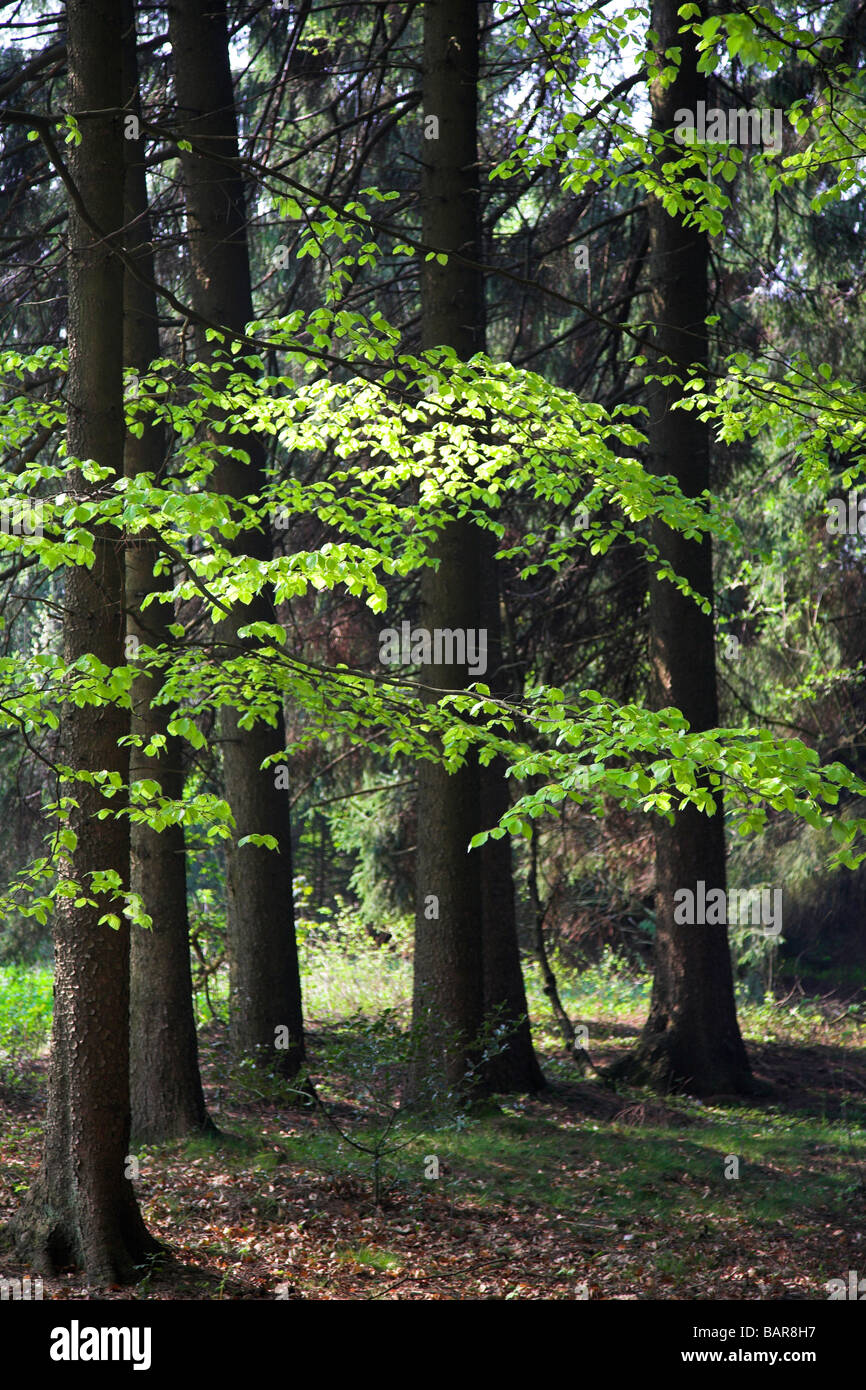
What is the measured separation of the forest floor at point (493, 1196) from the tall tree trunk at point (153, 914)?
35 cm

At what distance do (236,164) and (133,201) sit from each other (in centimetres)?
260

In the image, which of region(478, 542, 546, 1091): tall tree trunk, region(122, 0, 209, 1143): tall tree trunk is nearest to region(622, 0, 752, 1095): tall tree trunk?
region(478, 542, 546, 1091): tall tree trunk

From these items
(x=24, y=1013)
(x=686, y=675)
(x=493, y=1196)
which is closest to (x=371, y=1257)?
(x=493, y=1196)

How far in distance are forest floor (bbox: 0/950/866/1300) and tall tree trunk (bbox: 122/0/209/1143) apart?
35 centimetres

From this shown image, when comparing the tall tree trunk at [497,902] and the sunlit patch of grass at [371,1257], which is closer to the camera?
the sunlit patch of grass at [371,1257]

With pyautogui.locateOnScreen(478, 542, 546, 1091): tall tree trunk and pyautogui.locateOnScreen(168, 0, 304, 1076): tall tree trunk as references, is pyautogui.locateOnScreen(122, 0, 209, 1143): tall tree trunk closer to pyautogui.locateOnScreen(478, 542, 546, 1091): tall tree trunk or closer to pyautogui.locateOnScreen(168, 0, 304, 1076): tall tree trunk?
pyautogui.locateOnScreen(168, 0, 304, 1076): tall tree trunk

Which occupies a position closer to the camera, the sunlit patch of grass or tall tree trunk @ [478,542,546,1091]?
the sunlit patch of grass

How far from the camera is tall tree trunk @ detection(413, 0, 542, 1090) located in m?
8.25

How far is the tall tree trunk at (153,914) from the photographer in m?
7.76

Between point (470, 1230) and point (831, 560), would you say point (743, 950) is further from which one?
point (470, 1230)

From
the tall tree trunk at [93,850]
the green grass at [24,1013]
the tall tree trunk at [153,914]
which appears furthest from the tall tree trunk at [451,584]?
the green grass at [24,1013]

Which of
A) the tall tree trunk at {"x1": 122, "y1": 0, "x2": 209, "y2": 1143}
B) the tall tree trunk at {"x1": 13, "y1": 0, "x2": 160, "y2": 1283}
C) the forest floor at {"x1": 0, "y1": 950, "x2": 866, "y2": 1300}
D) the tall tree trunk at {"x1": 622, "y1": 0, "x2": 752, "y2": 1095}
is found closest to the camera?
the tall tree trunk at {"x1": 13, "y1": 0, "x2": 160, "y2": 1283}

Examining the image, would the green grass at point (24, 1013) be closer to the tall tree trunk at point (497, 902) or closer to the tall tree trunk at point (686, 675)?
the tall tree trunk at point (497, 902)

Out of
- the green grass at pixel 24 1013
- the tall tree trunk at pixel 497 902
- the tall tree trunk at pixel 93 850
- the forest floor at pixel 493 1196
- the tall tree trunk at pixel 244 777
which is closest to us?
the tall tree trunk at pixel 93 850
